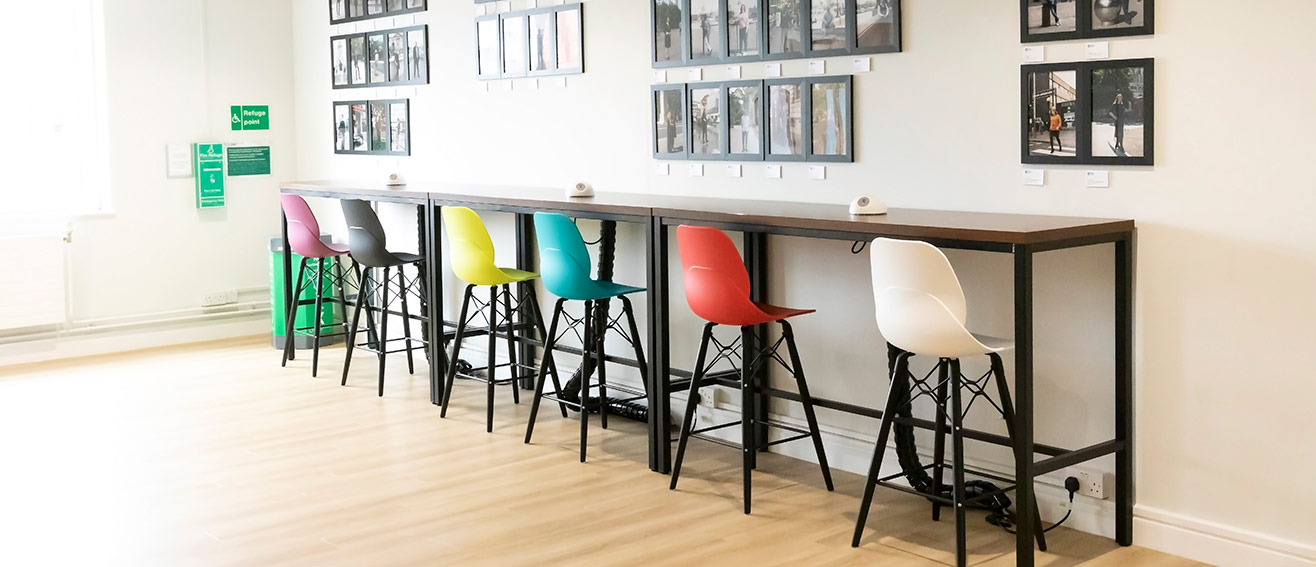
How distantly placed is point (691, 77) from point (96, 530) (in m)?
2.92

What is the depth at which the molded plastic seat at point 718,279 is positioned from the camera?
438cm

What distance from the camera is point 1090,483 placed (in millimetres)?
4133

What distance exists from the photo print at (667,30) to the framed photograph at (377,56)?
8.24 feet

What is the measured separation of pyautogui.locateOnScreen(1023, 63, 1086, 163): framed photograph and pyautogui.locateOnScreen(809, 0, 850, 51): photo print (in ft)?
2.68

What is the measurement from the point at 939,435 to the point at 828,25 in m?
1.64

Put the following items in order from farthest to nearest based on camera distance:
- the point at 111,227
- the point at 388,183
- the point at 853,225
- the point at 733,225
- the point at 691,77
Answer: the point at 111,227, the point at 388,183, the point at 691,77, the point at 733,225, the point at 853,225

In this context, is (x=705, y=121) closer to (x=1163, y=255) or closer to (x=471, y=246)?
(x=471, y=246)

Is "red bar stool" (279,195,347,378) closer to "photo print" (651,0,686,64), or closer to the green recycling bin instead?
the green recycling bin

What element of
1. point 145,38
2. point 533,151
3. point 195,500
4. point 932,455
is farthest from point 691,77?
point 145,38

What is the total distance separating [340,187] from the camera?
22.4 feet

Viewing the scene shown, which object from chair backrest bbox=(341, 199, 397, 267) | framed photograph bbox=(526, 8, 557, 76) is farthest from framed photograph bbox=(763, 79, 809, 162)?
chair backrest bbox=(341, 199, 397, 267)

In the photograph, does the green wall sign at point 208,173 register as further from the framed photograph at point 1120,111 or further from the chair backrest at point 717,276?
the framed photograph at point 1120,111

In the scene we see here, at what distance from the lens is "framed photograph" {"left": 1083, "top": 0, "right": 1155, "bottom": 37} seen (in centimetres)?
386

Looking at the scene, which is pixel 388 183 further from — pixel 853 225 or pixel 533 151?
pixel 853 225
